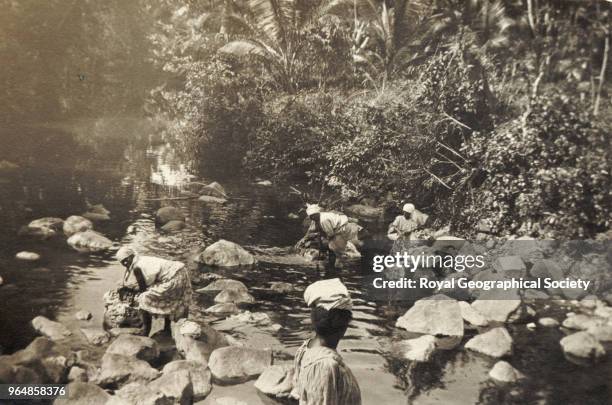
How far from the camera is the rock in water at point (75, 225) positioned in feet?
23.5

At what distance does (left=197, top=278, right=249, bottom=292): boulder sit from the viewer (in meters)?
6.20

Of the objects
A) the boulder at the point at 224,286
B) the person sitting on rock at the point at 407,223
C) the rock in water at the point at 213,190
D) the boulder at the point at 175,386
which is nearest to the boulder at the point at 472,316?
the person sitting on rock at the point at 407,223

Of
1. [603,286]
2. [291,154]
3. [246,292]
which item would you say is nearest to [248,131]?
[291,154]

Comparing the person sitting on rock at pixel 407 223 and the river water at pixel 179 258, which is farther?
the person sitting on rock at pixel 407 223

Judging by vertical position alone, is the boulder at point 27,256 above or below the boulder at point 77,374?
above

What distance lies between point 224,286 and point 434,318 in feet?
8.35

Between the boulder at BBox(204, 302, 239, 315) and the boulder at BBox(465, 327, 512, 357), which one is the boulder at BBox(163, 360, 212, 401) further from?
the boulder at BBox(465, 327, 512, 357)

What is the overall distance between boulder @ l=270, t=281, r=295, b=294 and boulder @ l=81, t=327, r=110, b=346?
7.07 feet

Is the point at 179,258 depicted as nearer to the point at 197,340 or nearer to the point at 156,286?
the point at 156,286

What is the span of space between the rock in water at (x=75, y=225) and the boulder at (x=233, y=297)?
99.7 inches

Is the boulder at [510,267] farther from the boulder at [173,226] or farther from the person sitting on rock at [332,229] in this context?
the boulder at [173,226]

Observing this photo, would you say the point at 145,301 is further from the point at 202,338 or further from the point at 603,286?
the point at 603,286

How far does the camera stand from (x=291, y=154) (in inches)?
357

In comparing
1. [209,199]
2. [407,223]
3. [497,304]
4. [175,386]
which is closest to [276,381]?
[175,386]
